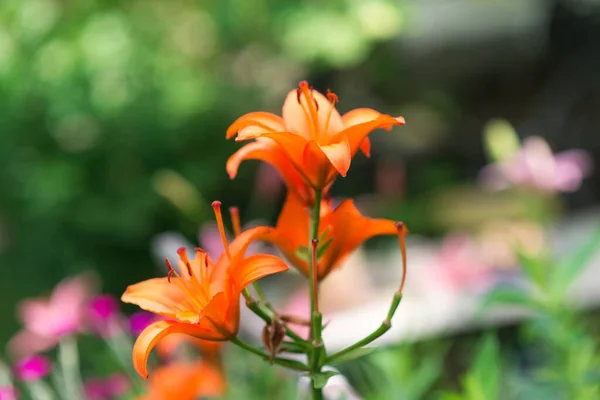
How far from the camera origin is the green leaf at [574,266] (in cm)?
79

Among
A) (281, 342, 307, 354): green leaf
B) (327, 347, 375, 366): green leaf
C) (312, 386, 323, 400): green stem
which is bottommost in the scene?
(312, 386, 323, 400): green stem

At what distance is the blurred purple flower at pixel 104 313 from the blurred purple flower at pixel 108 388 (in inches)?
2.5

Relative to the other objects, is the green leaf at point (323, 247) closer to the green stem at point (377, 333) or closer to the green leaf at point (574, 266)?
the green stem at point (377, 333)

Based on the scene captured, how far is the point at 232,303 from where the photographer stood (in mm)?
488

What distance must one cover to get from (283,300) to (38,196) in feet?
3.59

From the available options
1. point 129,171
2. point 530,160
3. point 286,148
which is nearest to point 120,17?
point 129,171

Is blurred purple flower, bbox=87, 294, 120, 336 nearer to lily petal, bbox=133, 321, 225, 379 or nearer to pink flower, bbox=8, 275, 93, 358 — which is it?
pink flower, bbox=8, 275, 93, 358

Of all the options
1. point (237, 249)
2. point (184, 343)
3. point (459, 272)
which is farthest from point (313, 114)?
point (459, 272)

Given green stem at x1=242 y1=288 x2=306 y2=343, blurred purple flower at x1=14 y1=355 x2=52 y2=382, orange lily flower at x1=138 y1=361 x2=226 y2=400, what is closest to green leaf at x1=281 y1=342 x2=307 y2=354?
green stem at x1=242 y1=288 x2=306 y2=343

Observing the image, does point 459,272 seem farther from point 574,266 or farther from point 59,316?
point 59,316

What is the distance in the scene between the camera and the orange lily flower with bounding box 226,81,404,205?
48 centimetres

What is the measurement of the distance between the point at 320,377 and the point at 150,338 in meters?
0.11

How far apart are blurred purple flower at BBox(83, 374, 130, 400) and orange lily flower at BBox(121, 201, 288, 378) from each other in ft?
1.59

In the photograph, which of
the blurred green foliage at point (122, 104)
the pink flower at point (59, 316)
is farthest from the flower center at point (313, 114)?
the blurred green foliage at point (122, 104)
